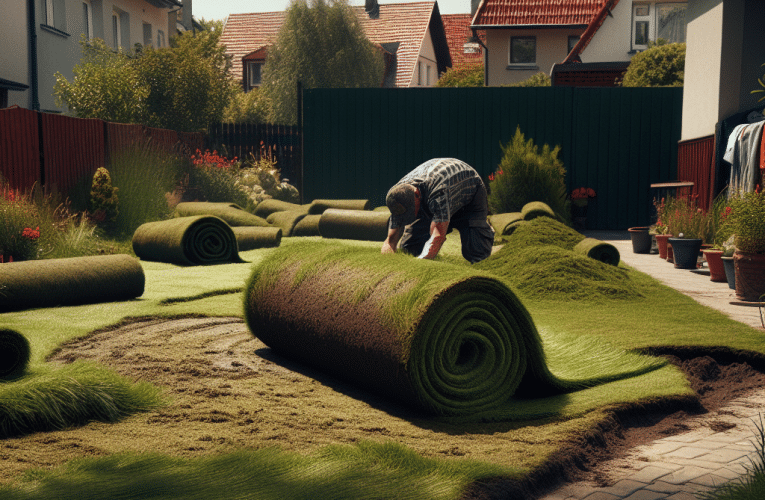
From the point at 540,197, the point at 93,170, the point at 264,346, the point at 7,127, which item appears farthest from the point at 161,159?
the point at 264,346

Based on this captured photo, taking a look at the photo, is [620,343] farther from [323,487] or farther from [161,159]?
[161,159]

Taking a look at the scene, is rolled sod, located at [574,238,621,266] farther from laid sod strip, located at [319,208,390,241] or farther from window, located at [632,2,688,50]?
window, located at [632,2,688,50]

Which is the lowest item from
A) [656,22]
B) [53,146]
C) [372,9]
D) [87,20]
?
[53,146]

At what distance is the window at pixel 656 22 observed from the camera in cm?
2489

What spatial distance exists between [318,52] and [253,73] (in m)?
8.01

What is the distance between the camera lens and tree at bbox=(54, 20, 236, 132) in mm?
15383

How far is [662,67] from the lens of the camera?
690 inches

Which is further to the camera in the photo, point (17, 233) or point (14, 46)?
point (14, 46)

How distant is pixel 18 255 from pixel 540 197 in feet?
28.1

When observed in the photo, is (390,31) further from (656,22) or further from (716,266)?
(716,266)

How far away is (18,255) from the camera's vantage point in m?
7.65

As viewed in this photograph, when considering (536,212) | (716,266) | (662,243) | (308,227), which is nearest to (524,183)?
(536,212)

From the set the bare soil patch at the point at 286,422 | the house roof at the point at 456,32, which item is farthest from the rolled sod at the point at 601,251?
the house roof at the point at 456,32

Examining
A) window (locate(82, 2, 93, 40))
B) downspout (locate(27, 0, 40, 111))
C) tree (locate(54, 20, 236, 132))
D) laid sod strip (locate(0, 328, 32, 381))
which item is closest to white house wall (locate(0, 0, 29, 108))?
downspout (locate(27, 0, 40, 111))
